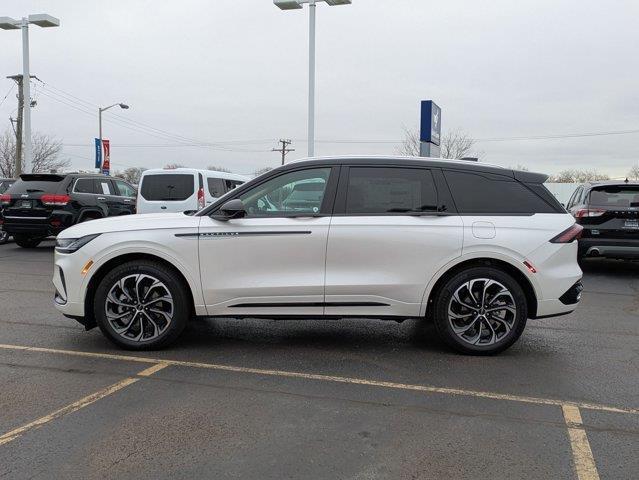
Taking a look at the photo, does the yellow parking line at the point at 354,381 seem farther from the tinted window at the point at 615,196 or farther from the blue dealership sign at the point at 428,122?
the blue dealership sign at the point at 428,122

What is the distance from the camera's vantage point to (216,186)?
12992 mm

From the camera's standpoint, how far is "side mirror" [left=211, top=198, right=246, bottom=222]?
16.1ft

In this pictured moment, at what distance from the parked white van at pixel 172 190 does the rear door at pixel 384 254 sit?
7850mm

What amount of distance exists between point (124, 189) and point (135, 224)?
408 inches

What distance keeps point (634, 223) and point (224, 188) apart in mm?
8577

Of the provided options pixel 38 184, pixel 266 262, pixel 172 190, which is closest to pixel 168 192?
pixel 172 190

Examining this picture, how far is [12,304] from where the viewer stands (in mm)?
7293

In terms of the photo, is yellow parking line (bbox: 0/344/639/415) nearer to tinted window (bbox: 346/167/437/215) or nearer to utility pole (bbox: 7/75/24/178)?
tinted window (bbox: 346/167/437/215)

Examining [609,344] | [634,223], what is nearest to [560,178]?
[634,223]

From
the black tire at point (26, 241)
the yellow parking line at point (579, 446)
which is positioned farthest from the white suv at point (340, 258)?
the black tire at point (26, 241)

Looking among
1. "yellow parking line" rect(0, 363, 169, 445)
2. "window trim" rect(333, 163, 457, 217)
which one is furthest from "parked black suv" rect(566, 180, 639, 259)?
"yellow parking line" rect(0, 363, 169, 445)

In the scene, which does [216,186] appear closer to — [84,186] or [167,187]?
[167,187]

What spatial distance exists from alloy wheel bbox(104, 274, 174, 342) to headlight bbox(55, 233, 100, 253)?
18.4 inches

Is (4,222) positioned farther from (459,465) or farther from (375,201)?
(459,465)
